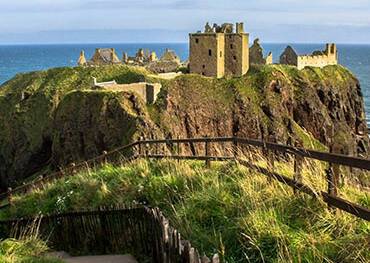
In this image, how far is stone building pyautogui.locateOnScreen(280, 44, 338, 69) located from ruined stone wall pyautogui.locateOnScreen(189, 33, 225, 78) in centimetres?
1331

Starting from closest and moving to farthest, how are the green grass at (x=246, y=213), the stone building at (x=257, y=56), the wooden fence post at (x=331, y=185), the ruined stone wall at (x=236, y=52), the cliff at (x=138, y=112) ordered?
the green grass at (x=246, y=213) → the wooden fence post at (x=331, y=185) → the cliff at (x=138, y=112) → the ruined stone wall at (x=236, y=52) → the stone building at (x=257, y=56)

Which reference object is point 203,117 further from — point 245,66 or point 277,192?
point 277,192

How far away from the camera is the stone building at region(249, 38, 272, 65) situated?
251 ft

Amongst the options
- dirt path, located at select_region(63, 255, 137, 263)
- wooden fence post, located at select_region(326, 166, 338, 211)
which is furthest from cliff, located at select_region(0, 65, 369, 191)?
wooden fence post, located at select_region(326, 166, 338, 211)

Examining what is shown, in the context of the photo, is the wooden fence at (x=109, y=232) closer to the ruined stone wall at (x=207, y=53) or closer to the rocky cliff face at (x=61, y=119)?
the rocky cliff face at (x=61, y=119)

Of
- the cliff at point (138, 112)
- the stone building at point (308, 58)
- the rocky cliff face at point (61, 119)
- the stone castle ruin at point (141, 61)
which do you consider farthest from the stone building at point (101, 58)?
the stone building at point (308, 58)

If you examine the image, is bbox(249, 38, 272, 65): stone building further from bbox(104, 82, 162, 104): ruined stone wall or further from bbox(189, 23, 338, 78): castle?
bbox(104, 82, 162, 104): ruined stone wall

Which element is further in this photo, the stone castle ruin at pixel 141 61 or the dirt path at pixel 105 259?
the stone castle ruin at pixel 141 61

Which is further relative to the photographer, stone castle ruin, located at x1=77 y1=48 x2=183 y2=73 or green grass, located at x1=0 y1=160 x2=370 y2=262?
stone castle ruin, located at x1=77 y1=48 x2=183 y2=73

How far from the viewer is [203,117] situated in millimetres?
59875

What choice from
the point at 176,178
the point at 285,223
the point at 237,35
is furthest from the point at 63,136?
the point at 285,223

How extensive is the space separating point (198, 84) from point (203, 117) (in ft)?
11.9

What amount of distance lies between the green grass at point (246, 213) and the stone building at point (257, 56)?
207 feet

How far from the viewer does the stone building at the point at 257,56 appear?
76625mm
